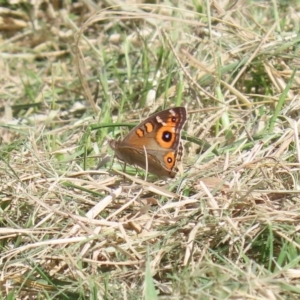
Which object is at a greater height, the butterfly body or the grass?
the butterfly body

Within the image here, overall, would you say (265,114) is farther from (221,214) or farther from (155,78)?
(221,214)

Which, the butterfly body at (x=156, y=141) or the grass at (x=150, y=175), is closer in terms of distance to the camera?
the grass at (x=150, y=175)

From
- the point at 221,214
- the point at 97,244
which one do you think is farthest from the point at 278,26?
the point at 97,244

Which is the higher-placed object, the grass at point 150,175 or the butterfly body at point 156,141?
the butterfly body at point 156,141

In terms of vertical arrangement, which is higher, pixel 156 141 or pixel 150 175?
A: pixel 156 141

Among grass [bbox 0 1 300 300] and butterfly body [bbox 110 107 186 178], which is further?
butterfly body [bbox 110 107 186 178]
